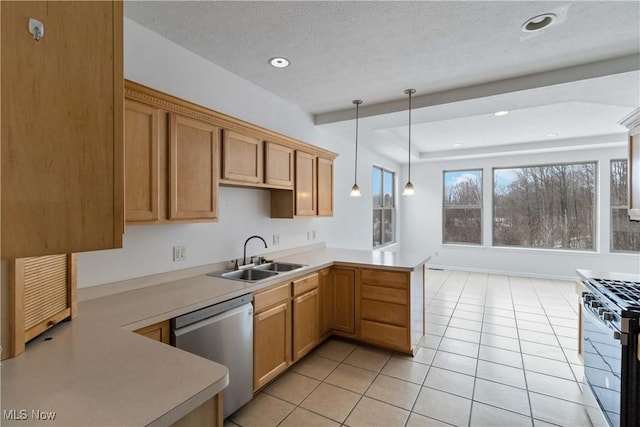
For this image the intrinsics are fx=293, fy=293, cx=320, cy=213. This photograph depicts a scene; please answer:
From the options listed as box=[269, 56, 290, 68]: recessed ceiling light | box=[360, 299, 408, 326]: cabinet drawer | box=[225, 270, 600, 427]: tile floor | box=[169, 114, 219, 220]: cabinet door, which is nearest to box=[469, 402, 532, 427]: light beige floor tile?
box=[225, 270, 600, 427]: tile floor

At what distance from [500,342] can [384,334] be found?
138 centimetres

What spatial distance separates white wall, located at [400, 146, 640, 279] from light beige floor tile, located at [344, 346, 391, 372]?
4673 mm

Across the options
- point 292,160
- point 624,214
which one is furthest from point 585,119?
point 292,160

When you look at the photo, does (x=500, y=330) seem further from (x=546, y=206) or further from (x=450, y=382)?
(x=546, y=206)

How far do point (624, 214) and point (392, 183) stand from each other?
436 cm

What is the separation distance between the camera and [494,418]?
2072 millimetres

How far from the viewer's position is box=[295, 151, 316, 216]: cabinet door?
10.6 feet

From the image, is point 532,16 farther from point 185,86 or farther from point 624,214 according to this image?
point 624,214

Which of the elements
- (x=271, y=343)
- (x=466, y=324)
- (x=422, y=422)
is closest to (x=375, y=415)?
(x=422, y=422)

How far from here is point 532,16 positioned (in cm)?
194

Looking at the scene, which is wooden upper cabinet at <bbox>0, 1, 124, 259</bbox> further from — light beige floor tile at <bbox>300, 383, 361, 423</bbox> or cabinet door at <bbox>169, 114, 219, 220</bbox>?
light beige floor tile at <bbox>300, 383, 361, 423</bbox>

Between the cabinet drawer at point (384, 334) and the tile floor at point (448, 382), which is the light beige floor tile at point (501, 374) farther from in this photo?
the cabinet drawer at point (384, 334)

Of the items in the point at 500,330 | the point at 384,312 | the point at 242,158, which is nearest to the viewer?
the point at 242,158

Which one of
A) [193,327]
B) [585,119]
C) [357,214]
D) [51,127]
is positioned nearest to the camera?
[51,127]
